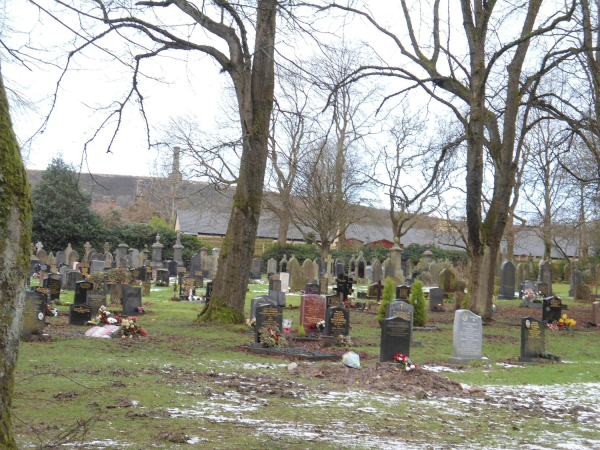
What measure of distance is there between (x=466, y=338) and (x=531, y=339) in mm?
1190

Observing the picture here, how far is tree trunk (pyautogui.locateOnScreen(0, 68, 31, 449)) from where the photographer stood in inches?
121

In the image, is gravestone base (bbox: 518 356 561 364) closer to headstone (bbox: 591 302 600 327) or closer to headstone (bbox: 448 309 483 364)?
headstone (bbox: 448 309 483 364)

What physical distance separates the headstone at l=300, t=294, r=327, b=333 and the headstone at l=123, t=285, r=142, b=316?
4.84 meters

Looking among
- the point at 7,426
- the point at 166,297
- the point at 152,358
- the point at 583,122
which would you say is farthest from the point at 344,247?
the point at 7,426

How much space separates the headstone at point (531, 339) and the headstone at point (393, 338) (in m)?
2.40

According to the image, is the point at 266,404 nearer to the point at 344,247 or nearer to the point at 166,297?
the point at 166,297

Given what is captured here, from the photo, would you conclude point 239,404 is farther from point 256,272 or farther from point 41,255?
point 41,255

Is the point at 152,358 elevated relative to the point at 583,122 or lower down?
lower down

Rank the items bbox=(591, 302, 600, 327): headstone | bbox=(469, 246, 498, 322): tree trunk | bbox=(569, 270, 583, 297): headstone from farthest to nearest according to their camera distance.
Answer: bbox=(569, 270, 583, 297): headstone < bbox=(591, 302, 600, 327): headstone < bbox=(469, 246, 498, 322): tree trunk

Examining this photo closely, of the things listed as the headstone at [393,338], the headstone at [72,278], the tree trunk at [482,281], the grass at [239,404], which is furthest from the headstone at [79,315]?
the headstone at [72,278]

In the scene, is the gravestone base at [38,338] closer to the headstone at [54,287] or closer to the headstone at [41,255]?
the headstone at [54,287]

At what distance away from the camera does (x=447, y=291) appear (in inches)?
1117

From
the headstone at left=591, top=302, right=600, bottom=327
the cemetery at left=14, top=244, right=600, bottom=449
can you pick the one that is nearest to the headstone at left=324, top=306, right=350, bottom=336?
the cemetery at left=14, top=244, right=600, bottom=449

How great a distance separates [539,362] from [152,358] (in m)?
6.37
